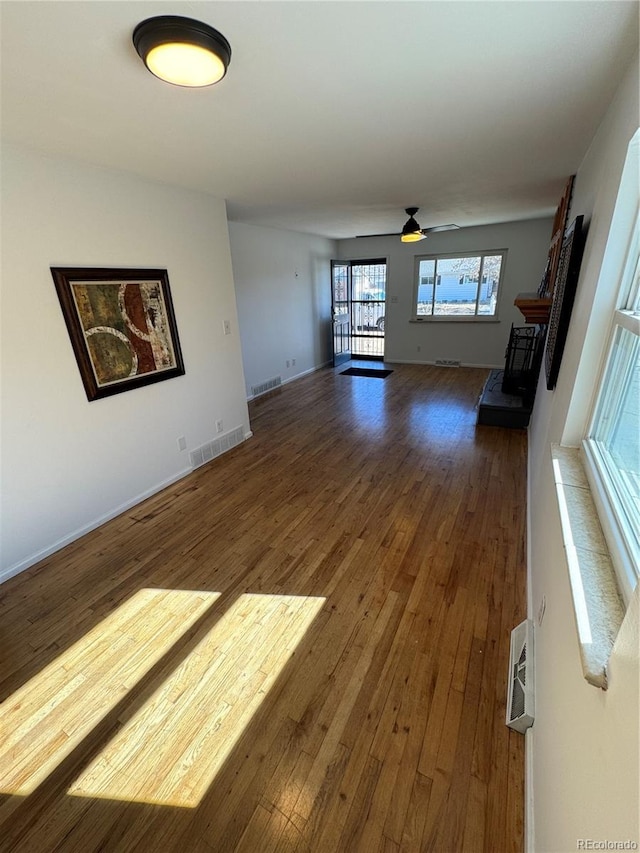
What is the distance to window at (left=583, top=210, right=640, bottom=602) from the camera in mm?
956

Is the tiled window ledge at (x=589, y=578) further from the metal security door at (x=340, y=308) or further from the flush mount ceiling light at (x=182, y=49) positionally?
the metal security door at (x=340, y=308)

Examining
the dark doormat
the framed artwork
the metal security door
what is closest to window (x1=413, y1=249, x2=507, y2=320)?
the dark doormat

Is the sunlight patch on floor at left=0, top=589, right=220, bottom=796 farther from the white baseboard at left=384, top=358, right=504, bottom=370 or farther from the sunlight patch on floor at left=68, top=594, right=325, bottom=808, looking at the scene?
the white baseboard at left=384, top=358, right=504, bottom=370

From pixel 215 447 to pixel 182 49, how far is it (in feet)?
9.78

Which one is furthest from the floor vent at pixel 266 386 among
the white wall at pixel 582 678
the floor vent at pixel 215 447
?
the white wall at pixel 582 678

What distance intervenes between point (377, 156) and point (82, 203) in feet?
6.56

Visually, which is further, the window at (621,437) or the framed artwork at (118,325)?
the framed artwork at (118,325)

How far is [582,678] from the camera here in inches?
33.9

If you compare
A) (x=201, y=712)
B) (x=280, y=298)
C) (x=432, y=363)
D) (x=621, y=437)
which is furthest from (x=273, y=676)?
(x=432, y=363)

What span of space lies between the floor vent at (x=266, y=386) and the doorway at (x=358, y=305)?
179cm

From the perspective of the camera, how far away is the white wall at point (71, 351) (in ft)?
6.82

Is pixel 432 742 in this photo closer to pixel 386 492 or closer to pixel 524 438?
pixel 386 492

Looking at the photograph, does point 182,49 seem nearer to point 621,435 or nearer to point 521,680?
point 621,435

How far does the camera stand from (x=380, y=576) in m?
2.11
